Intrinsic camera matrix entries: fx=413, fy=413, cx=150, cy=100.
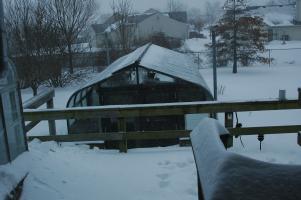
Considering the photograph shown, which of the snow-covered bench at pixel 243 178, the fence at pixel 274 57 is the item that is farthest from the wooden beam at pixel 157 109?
the fence at pixel 274 57

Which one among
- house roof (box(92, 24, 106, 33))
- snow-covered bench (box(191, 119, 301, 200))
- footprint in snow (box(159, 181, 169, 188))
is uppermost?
house roof (box(92, 24, 106, 33))

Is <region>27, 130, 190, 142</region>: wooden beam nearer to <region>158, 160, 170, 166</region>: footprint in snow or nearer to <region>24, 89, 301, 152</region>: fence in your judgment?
<region>24, 89, 301, 152</region>: fence

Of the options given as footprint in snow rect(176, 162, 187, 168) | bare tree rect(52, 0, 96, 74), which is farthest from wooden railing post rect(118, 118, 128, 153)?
bare tree rect(52, 0, 96, 74)

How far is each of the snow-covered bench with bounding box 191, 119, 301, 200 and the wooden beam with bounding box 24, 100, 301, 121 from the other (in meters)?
4.25

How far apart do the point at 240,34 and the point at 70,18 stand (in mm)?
12096

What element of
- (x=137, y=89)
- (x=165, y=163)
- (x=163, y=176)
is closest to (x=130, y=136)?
(x=165, y=163)

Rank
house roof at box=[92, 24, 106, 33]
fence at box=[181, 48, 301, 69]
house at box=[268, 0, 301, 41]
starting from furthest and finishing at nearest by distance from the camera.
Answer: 1. house roof at box=[92, 24, 106, 33]
2. house at box=[268, 0, 301, 41]
3. fence at box=[181, 48, 301, 69]

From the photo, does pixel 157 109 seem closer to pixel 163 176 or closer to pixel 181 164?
pixel 181 164

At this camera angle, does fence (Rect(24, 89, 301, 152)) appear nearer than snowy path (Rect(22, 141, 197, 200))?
No

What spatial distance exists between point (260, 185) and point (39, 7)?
24.4 m

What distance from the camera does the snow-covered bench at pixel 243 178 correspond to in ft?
2.99

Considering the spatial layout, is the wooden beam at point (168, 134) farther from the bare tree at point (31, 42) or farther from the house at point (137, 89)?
the bare tree at point (31, 42)

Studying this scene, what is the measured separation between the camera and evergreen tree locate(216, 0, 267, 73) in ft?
97.0

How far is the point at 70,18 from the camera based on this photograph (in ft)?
87.3
